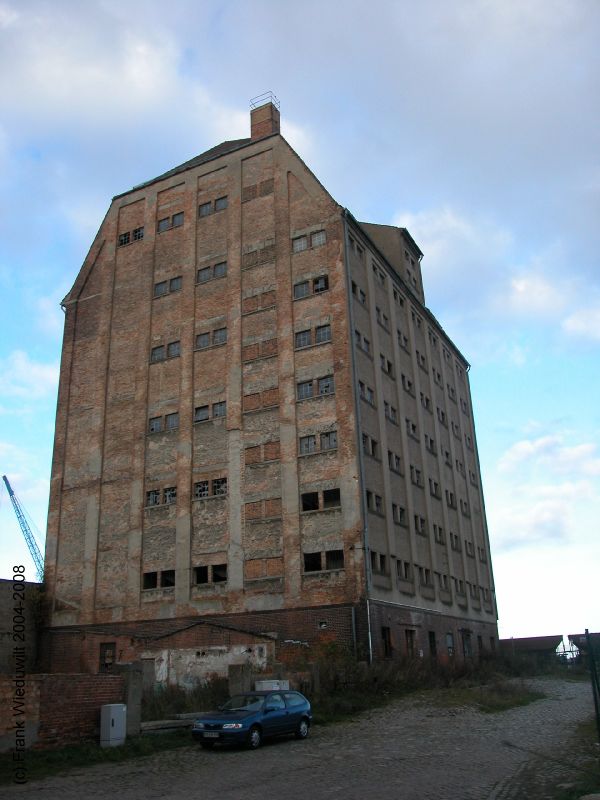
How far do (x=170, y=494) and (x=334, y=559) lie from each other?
10613 mm

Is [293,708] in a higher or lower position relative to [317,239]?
lower

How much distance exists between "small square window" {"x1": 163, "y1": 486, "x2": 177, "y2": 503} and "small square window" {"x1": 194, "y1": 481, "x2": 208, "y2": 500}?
136 centimetres

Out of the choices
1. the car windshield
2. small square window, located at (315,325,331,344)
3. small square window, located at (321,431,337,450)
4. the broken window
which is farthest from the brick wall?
the broken window

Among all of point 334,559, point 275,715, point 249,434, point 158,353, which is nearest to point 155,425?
point 158,353

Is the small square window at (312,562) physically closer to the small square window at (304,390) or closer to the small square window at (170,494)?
the small square window at (304,390)

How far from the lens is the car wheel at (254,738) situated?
17844 millimetres

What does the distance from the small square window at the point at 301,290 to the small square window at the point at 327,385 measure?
17.1 feet

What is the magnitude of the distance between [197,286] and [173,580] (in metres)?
17.1

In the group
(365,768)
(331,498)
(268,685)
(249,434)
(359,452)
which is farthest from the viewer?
(249,434)

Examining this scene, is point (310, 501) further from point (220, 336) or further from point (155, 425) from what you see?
point (220, 336)

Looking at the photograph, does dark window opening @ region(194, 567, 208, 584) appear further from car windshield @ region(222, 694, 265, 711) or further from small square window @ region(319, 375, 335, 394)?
car windshield @ region(222, 694, 265, 711)

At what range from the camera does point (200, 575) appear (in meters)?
37.5

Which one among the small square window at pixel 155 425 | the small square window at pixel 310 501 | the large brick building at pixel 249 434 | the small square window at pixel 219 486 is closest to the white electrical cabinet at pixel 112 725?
the large brick building at pixel 249 434

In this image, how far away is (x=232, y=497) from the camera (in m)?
37.8
